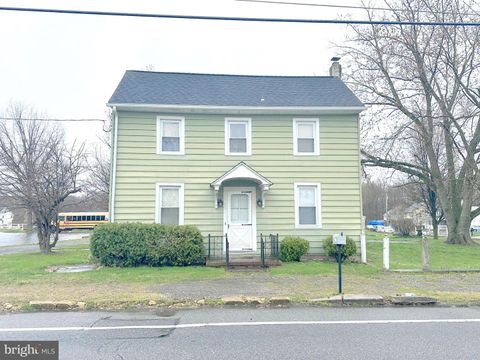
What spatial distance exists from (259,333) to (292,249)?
7.37 meters

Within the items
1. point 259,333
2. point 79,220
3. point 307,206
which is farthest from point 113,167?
point 79,220

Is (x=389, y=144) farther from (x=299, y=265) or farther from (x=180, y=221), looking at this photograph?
(x=180, y=221)

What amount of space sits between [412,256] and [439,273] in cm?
571

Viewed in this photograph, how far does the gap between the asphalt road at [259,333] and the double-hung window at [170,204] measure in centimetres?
647

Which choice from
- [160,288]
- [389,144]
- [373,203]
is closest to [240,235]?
[160,288]

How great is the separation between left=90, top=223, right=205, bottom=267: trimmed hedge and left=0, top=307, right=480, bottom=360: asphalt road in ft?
16.7

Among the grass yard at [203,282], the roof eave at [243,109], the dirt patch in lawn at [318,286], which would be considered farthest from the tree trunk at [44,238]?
the dirt patch in lawn at [318,286]

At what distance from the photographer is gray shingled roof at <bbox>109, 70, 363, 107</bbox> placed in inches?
513

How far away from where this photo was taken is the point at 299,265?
37.5ft

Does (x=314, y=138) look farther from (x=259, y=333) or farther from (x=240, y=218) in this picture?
(x=259, y=333)

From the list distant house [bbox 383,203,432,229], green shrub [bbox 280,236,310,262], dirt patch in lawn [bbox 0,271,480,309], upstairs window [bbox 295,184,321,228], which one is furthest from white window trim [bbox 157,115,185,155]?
distant house [bbox 383,203,432,229]

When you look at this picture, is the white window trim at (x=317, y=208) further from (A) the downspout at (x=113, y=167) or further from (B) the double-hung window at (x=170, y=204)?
(A) the downspout at (x=113, y=167)

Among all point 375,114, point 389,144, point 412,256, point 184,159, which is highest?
point 375,114

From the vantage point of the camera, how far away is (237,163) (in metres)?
12.9
